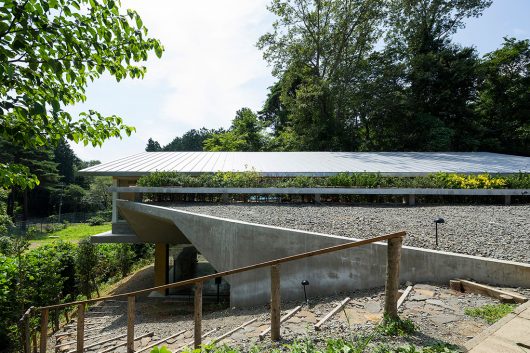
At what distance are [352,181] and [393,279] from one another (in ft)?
24.5

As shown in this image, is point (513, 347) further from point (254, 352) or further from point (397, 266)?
point (254, 352)

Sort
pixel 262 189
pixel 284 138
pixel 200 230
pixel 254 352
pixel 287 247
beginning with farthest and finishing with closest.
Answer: pixel 284 138, pixel 262 189, pixel 200 230, pixel 287 247, pixel 254 352

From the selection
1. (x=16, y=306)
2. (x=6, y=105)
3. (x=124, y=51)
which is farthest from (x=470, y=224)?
(x=16, y=306)

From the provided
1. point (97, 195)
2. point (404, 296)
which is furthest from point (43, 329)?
point (97, 195)

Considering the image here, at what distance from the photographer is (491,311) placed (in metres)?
3.59

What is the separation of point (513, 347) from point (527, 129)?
2427 centimetres

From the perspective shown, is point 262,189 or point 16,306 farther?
point 262,189

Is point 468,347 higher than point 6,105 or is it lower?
lower

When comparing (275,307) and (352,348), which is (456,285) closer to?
(352,348)

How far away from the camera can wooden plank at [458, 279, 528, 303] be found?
3.80 m

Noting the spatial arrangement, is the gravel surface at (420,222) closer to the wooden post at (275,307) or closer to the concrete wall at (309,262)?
the concrete wall at (309,262)

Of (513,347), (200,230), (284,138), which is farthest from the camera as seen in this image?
(284,138)

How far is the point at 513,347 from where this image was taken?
108 inches

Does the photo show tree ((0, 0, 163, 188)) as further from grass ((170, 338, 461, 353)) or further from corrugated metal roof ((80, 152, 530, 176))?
corrugated metal roof ((80, 152, 530, 176))
